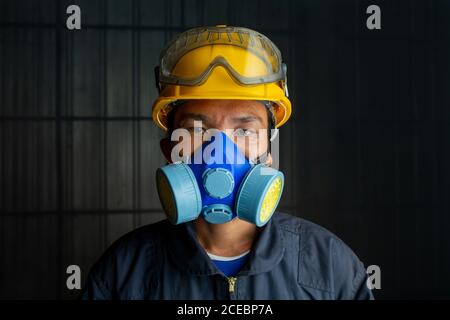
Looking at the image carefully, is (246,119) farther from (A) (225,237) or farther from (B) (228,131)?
(A) (225,237)

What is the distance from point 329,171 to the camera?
5.32m

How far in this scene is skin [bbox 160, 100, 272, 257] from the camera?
5.91ft

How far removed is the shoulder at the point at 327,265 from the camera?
1769 mm

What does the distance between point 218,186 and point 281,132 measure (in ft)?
11.7

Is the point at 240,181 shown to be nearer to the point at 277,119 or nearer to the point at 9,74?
the point at 277,119

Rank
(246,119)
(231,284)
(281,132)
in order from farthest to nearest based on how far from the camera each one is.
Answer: (281,132)
(246,119)
(231,284)

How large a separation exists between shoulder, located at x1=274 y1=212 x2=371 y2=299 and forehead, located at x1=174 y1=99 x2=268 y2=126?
0.45 m

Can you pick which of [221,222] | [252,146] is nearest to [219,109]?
[252,146]

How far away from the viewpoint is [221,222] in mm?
1754

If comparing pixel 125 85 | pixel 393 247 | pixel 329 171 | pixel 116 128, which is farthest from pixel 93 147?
pixel 393 247

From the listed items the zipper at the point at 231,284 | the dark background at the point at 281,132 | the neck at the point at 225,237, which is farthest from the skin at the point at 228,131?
the dark background at the point at 281,132

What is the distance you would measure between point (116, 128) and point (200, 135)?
11.8 feet

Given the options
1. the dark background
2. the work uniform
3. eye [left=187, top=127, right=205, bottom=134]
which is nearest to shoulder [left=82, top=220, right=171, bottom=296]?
the work uniform

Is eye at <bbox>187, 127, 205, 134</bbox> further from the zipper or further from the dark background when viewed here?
the dark background
